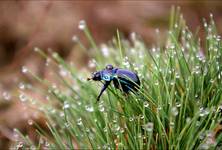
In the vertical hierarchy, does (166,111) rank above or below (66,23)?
below

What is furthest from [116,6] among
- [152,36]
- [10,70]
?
[10,70]

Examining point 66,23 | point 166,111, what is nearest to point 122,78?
point 166,111

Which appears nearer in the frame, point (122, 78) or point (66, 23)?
point (122, 78)

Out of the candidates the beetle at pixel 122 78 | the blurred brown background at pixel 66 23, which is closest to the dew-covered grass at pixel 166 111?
the beetle at pixel 122 78

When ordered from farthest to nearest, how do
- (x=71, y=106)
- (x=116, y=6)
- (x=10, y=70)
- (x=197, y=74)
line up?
(x=116, y=6), (x=10, y=70), (x=71, y=106), (x=197, y=74)

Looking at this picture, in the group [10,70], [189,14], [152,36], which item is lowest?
[10,70]

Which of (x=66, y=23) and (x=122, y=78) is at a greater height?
(x=66, y=23)

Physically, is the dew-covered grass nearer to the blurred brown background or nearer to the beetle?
the beetle

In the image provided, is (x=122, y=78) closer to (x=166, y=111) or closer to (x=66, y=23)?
(x=166, y=111)

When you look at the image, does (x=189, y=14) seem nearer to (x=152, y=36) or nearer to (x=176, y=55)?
(x=152, y=36)
